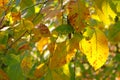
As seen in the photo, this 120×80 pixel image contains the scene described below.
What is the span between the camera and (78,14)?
2.24 ft

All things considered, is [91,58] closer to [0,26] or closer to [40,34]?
[40,34]

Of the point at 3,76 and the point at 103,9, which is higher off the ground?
the point at 103,9

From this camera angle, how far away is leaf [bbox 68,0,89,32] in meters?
0.68

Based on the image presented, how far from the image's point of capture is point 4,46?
0.89 m

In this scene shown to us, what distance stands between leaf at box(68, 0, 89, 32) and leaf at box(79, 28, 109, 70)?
0.04 m

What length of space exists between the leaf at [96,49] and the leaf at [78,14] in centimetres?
4

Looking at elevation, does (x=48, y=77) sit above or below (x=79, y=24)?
below

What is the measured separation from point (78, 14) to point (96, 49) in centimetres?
8

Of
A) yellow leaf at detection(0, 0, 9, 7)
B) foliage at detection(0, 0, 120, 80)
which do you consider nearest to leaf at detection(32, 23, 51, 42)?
foliage at detection(0, 0, 120, 80)

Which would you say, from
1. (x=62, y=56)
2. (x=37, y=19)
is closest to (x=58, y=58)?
(x=62, y=56)

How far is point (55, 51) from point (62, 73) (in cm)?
11

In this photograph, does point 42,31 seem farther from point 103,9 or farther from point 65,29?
point 103,9

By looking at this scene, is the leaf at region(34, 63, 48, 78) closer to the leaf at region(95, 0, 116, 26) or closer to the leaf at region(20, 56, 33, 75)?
the leaf at region(20, 56, 33, 75)

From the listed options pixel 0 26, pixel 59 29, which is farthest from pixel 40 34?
pixel 0 26
